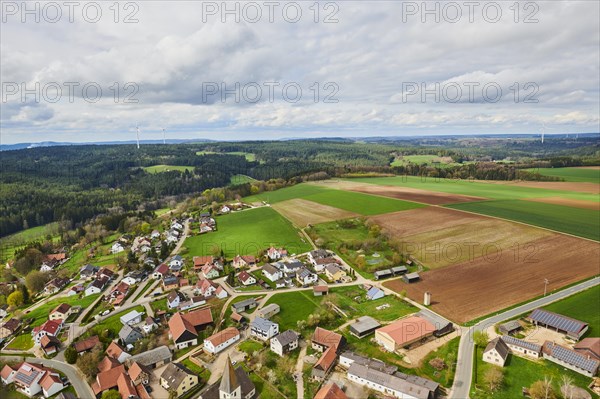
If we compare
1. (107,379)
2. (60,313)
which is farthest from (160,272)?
(107,379)

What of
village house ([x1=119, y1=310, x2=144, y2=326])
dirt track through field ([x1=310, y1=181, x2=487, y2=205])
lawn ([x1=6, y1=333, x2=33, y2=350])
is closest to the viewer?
lawn ([x1=6, y1=333, x2=33, y2=350])

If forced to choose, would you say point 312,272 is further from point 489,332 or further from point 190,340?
point 489,332

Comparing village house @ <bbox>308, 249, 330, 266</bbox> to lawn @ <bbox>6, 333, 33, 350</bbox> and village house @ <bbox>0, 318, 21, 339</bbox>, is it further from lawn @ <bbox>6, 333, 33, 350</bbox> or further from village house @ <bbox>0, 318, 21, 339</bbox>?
village house @ <bbox>0, 318, 21, 339</bbox>

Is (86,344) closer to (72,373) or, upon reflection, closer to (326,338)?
(72,373)

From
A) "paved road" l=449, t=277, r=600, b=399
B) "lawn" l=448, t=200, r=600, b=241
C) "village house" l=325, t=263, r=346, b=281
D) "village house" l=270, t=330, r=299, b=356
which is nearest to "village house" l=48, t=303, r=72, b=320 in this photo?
"village house" l=270, t=330, r=299, b=356

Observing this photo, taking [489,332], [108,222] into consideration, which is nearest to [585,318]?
[489,332]

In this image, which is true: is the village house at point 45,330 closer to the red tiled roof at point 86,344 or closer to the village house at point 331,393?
the red tiled roof at point 86,344
